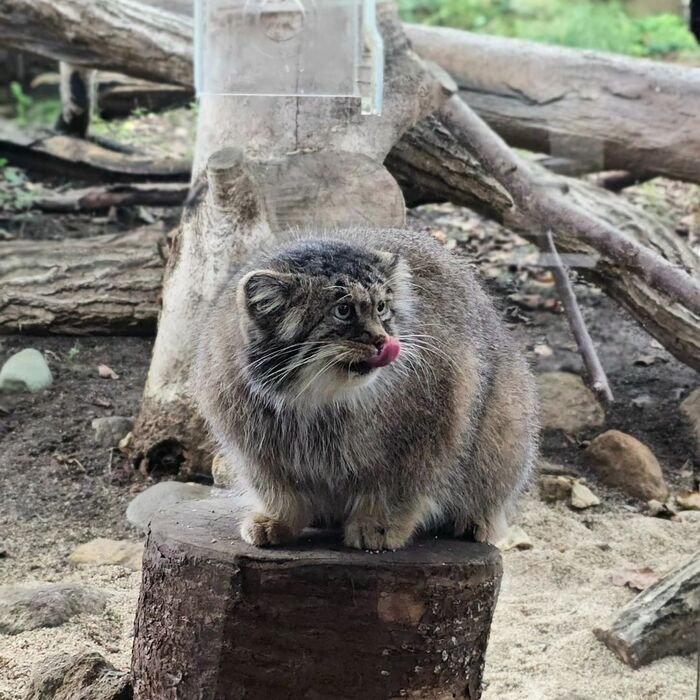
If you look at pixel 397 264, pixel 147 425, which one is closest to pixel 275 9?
pixel 397 264

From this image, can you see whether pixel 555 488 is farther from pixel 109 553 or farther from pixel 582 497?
pixel 109 553

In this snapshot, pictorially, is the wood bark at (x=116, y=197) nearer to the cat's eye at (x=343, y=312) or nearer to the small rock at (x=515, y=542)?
the small rock at (x=515, y=542)

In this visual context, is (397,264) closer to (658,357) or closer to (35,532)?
(35,532)

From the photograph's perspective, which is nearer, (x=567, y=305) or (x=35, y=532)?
(x=35, y=532)

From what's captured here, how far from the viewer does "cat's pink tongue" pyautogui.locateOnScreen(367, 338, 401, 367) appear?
2275 millimetres

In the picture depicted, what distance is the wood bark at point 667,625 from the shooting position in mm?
3170

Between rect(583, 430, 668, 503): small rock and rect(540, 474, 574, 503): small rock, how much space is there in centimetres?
14

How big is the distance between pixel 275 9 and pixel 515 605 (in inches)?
82.9

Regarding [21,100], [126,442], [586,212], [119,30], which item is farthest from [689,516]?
[21,100]

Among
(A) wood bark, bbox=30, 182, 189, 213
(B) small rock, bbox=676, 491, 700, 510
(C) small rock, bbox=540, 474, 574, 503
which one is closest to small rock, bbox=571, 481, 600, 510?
(C) small rock, bbox=540, 474, 574, 503

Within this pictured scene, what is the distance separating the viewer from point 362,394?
250 cm

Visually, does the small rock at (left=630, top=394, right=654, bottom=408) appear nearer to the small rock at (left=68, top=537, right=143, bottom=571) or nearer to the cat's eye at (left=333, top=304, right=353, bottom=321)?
the small rock at (left=68, top=537, right=143, bottom=571)

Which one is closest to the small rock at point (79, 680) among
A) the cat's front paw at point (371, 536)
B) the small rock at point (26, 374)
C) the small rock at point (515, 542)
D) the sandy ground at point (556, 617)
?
the sandy ground at point (556, 617)

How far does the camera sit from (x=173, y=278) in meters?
4.45
